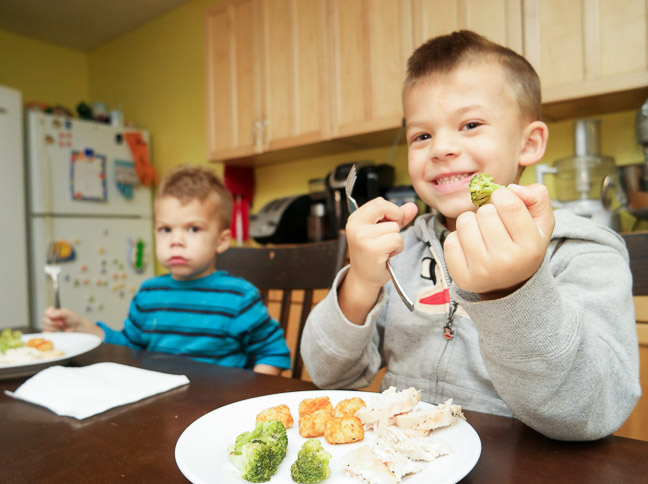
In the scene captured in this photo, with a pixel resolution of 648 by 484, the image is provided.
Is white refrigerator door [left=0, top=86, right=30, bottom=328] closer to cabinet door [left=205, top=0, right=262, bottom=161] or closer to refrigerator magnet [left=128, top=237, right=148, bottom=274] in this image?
refrigerator magnet [left=128, top=237, right=148, bottom=274]

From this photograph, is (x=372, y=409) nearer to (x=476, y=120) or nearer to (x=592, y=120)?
(x=476, y=120)

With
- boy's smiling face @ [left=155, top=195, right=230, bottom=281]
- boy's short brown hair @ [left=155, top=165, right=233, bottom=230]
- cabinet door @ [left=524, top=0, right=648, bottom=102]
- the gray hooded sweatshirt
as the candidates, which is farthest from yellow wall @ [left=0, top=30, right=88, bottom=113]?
the gray hooded sweatshirt

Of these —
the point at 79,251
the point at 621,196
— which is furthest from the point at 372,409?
the point at 79,251

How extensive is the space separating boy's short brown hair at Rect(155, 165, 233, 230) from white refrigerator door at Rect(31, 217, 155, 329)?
6.75 feet

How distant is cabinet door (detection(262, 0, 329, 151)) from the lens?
222 cm

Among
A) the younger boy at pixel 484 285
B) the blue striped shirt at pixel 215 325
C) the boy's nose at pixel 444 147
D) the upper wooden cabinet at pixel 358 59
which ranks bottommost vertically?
the blue striped shirt at pixel 215 325

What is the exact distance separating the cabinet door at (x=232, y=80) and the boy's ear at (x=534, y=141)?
73.2 inches

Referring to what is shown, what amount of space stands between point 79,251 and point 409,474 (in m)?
3.13

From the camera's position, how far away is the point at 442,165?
0.73 m

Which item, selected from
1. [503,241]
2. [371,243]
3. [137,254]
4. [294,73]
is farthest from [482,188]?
[137,254]

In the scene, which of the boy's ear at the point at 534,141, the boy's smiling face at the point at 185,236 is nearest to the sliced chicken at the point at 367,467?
the boy's ear at the point at 534,141

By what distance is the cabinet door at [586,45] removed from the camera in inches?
57.3

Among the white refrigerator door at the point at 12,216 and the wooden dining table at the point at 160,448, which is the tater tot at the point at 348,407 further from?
the white refrigerator door at the point at 12,216

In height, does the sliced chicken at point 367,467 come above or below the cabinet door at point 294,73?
below
